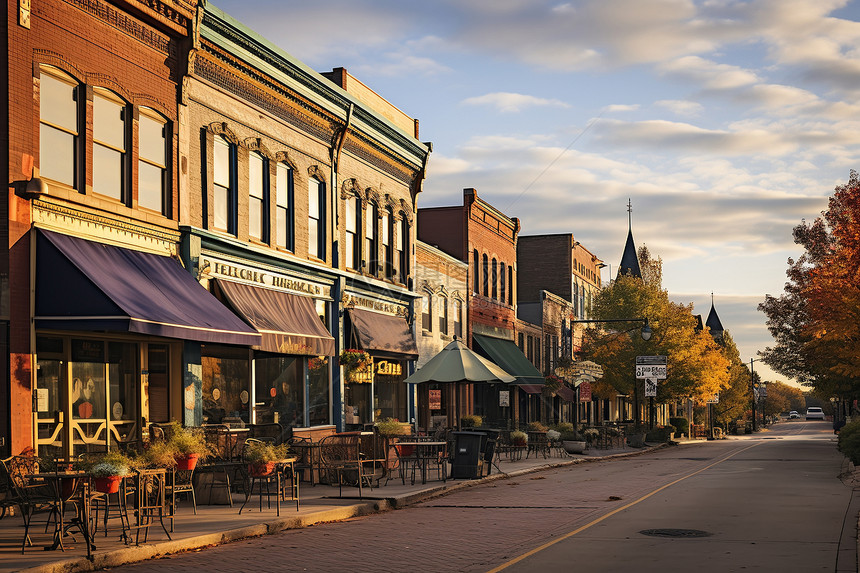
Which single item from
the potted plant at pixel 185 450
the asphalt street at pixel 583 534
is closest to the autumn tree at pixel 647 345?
the asphalt street at pixel 583 534

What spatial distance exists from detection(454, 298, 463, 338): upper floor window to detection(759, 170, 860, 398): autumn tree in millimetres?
13349

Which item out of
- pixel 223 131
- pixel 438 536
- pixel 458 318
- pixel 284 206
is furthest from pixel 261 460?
pixel 458 318

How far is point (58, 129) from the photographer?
17.3 metres

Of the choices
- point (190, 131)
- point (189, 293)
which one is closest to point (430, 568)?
point (189, 293)

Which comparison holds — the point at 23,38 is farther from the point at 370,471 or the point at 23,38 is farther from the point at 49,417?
the point at 370,471

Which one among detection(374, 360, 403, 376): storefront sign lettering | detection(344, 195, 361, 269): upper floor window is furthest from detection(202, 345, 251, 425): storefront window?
detection(374, 360, 403, 376): storefront sign lettering

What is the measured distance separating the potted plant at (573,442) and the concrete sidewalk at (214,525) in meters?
14.8

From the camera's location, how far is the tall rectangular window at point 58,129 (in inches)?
662

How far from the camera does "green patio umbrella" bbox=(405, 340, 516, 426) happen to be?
25594mm

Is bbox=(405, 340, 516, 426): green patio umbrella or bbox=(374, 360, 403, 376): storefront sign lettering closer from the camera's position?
bbox=(405, 340, 516, 426): green patio umbrella

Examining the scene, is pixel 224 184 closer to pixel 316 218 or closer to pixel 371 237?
pixel 316 218

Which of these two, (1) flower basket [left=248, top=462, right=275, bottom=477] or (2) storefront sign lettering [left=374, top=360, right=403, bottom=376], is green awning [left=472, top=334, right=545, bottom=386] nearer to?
(2) storefront sign lettering [left=374, top=360, right=403, bottom=376]

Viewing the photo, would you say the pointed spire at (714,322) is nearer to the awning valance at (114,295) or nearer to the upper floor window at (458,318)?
the upper floor window at (458,318)

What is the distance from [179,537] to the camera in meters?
13.0
